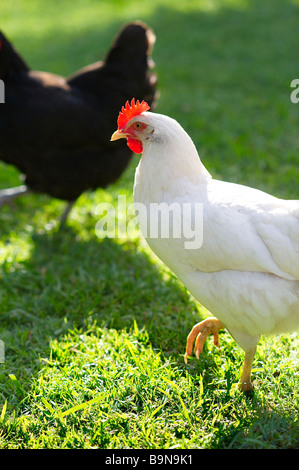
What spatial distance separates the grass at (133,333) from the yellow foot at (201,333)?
6 centimetres

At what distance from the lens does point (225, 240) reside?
2195mm

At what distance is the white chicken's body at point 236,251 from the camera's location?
7.10ft

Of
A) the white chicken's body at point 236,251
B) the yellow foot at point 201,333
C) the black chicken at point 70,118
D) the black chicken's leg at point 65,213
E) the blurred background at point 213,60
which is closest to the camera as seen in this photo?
the white chicken's body at point 236,251

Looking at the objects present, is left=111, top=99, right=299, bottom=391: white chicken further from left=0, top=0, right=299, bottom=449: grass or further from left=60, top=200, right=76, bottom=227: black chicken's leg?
left=60, top=200, right=76, bottom=227: black chicken's leg

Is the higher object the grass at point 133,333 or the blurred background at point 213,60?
the blurred background at point 213,60

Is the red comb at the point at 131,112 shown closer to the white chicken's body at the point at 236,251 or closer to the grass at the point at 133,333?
the white chicken's body at the point at 236,251

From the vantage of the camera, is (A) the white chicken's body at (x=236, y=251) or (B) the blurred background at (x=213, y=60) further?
(B) the blurred background at (x=213, y=60)

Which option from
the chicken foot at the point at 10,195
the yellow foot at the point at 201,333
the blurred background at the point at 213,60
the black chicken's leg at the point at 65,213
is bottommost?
the black chicken's leg at the point at 65,213

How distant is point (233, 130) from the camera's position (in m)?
5.94

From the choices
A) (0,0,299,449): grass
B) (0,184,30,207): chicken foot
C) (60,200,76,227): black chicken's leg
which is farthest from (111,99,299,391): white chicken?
(0,184,30,207): chicken foot

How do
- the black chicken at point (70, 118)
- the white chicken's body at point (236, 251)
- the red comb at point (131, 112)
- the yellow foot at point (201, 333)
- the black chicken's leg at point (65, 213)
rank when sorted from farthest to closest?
the black chicken's leg at point (65, 213), the black chicken at point (70, 118), the yellow foot at point (201, 333), the red comb at point (131, 112), the white chicken's body at point (236, 251)

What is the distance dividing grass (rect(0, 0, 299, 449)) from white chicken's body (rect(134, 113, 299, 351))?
15.8 inches

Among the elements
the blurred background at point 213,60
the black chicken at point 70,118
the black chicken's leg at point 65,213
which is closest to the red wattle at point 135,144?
the black chicken at point 70,118

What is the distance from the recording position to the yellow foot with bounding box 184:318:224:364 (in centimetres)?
268
